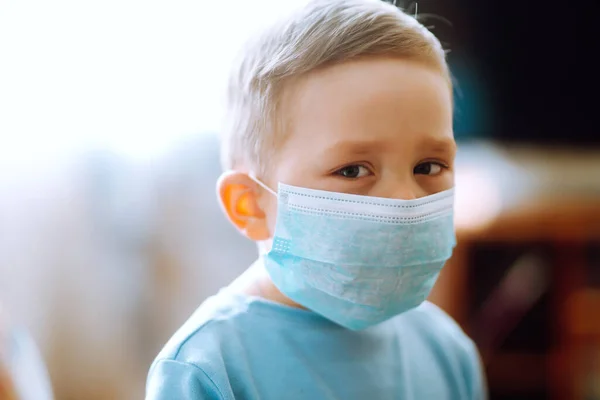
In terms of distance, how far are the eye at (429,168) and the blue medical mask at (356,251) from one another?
0.03 m

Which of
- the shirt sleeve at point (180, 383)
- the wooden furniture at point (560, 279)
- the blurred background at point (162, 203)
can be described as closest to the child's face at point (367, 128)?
the shirt sleeve at point (180, 383)

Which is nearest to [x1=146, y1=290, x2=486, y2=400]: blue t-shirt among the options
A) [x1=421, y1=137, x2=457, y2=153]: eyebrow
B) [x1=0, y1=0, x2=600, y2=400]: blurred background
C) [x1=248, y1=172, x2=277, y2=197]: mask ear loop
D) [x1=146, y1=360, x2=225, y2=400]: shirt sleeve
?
[x1=146, y1=360, x2=225, y2=400]: shirt sleeve

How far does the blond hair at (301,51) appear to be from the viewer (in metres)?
0.83

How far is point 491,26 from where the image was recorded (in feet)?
8.25

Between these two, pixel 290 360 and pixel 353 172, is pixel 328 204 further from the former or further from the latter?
pixel 290 360

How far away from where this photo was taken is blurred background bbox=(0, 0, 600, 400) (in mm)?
2023

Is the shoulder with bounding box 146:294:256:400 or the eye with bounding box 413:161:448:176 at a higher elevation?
the eye with bounding box 413:161:448:176

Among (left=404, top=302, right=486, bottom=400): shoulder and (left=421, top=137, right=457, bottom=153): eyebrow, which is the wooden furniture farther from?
(left=421, top=137, right=457, bottom=153): eyebrow

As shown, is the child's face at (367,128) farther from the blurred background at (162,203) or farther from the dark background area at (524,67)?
the dark background area at (524,67)

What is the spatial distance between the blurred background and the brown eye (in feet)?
3.65

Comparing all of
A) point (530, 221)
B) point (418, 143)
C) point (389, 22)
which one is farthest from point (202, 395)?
point (530, 221)

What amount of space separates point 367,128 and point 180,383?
0.37 metres

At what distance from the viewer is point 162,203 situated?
2205mm

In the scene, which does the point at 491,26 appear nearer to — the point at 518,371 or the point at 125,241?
the point at 518,371
